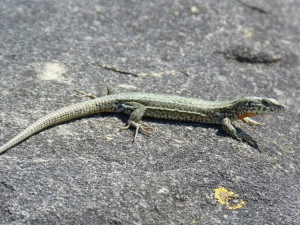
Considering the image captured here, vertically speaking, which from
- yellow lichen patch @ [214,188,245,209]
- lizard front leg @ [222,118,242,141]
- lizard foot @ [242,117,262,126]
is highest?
yellow lichen patch @ [214,188,245,209]

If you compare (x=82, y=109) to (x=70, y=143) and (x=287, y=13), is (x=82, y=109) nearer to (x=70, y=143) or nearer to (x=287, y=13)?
(x=70, y=143)

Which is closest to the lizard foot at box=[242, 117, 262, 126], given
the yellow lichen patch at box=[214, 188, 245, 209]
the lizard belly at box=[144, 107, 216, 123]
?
the lizard belly at box=[144, 107, 216, 123]

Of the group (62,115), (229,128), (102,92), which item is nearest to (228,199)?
(229,128)

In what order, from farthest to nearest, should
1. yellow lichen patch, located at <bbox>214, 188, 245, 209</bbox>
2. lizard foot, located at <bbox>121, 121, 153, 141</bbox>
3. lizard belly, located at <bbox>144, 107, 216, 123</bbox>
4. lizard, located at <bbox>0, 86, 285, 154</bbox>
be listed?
lizard belly, located at <bbox>144, 107, 216, 123</bbox> < lizard, located at <bbox>0, 86, 285, 154</bbox> < lizard foot, located at <bbox>121, 121, 153, 141</bbox> < yellow lichen patch, located at <bbox>214, 188, 245, 209</bbox>

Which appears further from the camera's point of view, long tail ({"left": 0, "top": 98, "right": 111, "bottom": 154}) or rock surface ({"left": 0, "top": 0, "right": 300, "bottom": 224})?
long tail ({"left": 0, "top": 98, "right": 111, "bottom": 154})

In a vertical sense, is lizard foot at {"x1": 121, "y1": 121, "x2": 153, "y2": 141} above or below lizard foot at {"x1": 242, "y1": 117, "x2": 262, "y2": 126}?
above

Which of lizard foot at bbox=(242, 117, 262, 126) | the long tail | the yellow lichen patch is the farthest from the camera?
lizard foot at bbox=(242, 117, 262, 126)

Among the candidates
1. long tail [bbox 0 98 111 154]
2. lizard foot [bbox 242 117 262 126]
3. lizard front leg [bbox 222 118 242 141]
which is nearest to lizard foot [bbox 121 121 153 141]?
long tail [bbox 0 98 111 154]

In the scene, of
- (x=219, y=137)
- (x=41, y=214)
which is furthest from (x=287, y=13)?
(x=41, y=214)

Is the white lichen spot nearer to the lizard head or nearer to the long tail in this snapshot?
the long tail
